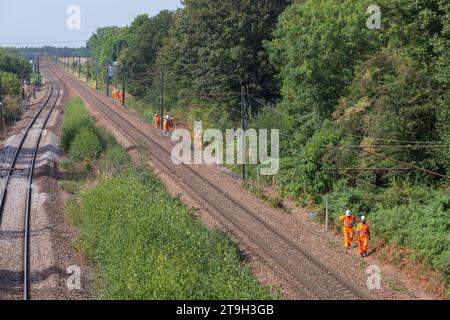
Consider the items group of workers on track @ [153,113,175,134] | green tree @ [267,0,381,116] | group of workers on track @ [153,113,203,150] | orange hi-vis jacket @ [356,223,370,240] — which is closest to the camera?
orange hi-vis jacket @ [356,223,370,240]

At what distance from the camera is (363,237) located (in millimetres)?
20766

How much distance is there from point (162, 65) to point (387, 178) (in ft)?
131

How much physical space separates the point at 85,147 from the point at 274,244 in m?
21.4

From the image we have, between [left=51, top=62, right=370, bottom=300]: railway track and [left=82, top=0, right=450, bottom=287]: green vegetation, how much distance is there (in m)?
2.64

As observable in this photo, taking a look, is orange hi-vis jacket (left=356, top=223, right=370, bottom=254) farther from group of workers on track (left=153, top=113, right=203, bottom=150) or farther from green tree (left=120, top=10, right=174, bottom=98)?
green tree (left=120, top=10, right=174, bottom=98)

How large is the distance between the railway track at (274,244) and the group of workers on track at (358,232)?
5.19 feet

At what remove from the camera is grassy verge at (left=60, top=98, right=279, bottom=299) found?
51.4ft

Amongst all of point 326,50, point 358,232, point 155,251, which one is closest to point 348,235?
point 358,232

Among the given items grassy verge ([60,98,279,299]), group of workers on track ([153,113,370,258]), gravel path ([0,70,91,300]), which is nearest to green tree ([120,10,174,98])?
gravel path ([0,70,91,300])

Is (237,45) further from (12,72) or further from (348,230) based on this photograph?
(12,72)

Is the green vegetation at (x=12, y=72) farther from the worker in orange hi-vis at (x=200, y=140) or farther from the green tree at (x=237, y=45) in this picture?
the worker in orange hi-vis at (x=200, y=140)

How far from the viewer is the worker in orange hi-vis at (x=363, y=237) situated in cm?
2066
